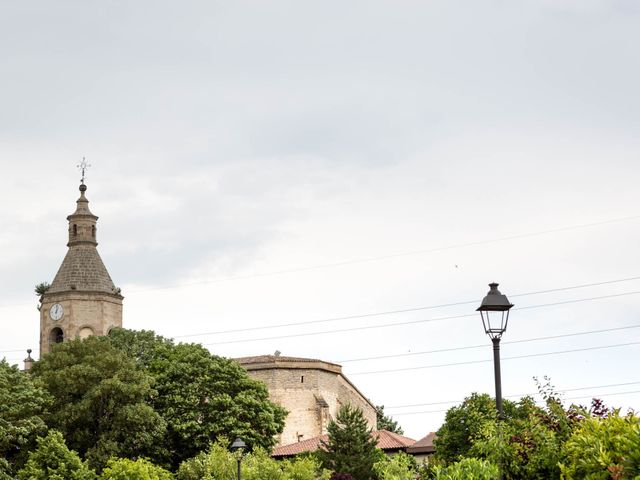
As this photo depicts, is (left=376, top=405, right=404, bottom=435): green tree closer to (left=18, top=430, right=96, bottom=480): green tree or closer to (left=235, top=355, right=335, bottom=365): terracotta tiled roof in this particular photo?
(left=235, top=355, right=335, bottom=365): terracotta tiled roof

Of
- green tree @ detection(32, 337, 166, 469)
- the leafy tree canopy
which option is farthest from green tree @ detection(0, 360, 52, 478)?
the leafy tree canopy

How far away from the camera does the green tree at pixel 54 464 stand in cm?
5212

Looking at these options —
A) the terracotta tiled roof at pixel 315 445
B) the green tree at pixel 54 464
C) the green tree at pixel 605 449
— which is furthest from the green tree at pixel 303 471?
the green tree at pixel 605 449

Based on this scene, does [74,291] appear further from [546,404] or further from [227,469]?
[546,404]

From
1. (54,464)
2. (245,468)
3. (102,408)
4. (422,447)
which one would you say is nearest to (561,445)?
(245,468)

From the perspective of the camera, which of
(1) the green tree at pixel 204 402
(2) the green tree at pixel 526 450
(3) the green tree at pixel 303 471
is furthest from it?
(1) the green tree at pixel 204 402

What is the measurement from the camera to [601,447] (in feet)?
54.9

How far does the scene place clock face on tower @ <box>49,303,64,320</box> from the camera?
3155 inches

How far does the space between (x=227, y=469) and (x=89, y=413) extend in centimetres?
1041

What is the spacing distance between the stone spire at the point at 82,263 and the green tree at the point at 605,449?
65980mm

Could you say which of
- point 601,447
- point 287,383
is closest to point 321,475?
point 287,383

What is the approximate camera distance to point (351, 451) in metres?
57.7

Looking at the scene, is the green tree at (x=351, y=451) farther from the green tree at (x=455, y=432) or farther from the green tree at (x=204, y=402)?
the green tree at (x=204, y=402)

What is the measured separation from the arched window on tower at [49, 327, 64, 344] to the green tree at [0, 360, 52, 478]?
23.5 meters
